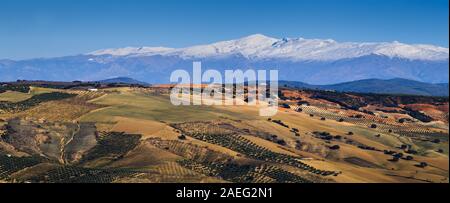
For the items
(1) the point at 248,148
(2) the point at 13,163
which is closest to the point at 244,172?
(1) the point at 248,148

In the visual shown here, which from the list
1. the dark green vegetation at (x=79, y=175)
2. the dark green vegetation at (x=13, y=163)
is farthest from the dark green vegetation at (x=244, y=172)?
the dark green vegetation at (x=13, y=163)

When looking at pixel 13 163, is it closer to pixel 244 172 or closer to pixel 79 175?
pixel 79 175

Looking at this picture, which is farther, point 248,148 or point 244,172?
point 248,148

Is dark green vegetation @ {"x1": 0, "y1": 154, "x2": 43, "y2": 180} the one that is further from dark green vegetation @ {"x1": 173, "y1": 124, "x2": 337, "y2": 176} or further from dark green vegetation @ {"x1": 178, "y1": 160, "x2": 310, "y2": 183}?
dark green vegetation @ {"x1": 173, "y1": 124, "x2": 337, "y2": 176}

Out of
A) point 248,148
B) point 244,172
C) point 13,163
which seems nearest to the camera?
point 244,172

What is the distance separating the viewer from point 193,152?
147875 millimetres

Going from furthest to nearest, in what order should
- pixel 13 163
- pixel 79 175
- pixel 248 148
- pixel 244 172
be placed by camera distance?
1. pixel 248 148
2. pixel 13 163
3. pixel 244 172
4. pixel 79 175

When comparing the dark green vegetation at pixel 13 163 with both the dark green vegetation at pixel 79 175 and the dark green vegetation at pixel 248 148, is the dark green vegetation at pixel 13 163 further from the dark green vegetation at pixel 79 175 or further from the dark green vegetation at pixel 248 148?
the dark green vegetation at pixel 248 148

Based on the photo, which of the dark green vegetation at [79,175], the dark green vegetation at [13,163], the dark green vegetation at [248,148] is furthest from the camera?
the dark green vegetation at [248,148]

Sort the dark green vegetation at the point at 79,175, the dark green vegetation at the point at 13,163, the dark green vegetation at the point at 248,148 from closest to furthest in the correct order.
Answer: the dark green vegetation at the point at 79,175
the dark green vegetation at the point at 13,163
the dark green vegetation at the point at 248,148

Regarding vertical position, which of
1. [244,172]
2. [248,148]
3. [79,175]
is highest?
[79,175]
